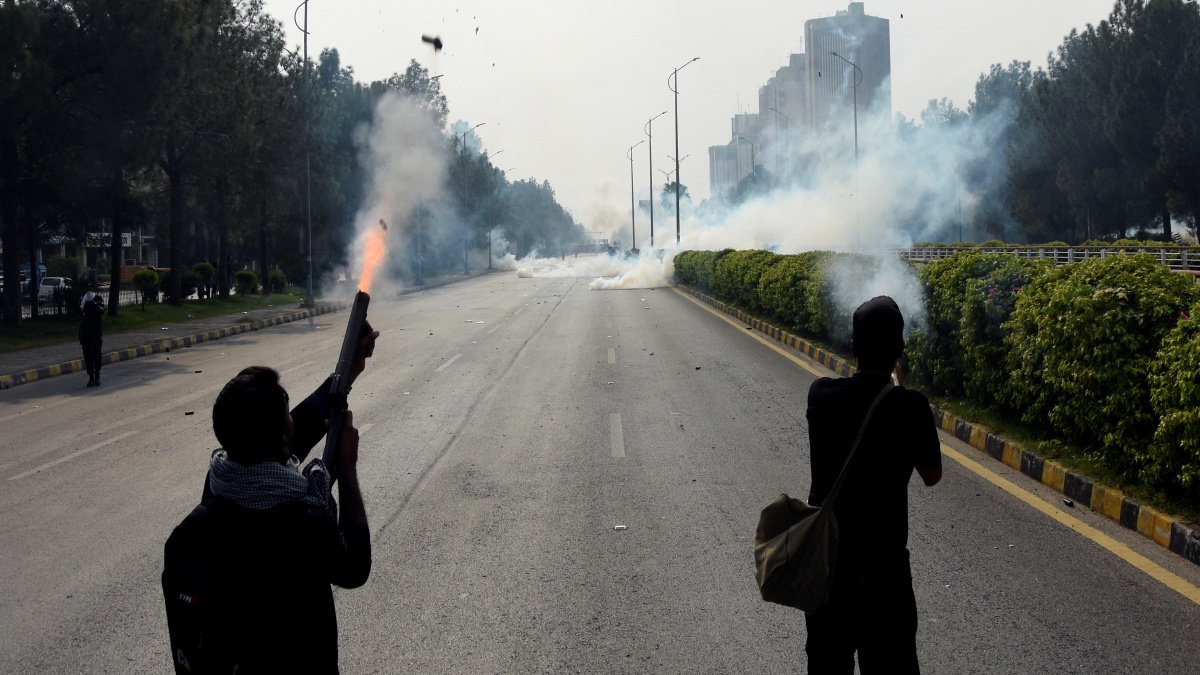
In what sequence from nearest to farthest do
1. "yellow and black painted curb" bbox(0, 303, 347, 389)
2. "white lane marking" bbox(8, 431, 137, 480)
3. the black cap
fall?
1. the black cap
2. "white lane marking" bbox(8, 431, 137, 480)
3. "yellow and black painted curb" bbox(0, 303, 347, 389)

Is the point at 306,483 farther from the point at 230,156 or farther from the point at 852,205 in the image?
the point at 852,205

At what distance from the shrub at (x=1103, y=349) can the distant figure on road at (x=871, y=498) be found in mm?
5006

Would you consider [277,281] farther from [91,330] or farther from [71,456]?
[71,456]

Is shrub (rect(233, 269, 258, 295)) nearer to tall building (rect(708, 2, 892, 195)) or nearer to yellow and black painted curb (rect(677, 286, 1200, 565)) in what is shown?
yellow and black painted curb (rect(677, 286, 1200, 565))

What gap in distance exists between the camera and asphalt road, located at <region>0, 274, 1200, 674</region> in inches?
200

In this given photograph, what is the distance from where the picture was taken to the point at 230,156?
34094mm

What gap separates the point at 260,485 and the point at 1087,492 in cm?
685

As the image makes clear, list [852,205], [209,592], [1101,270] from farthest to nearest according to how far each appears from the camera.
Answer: [852,205]
[1101,270]
[209,592]

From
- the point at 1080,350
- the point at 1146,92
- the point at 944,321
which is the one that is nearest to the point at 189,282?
the point at 944,321

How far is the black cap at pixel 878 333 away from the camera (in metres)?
3.43

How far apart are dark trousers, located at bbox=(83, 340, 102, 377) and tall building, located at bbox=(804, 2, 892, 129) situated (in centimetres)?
7150

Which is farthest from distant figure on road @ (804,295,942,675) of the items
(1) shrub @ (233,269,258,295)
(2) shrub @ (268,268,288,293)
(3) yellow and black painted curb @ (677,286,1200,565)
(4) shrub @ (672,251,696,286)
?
(2) shrub @ (268,268,288,293)

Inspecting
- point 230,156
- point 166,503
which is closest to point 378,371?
point 166,503

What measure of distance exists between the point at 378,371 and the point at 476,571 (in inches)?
440
